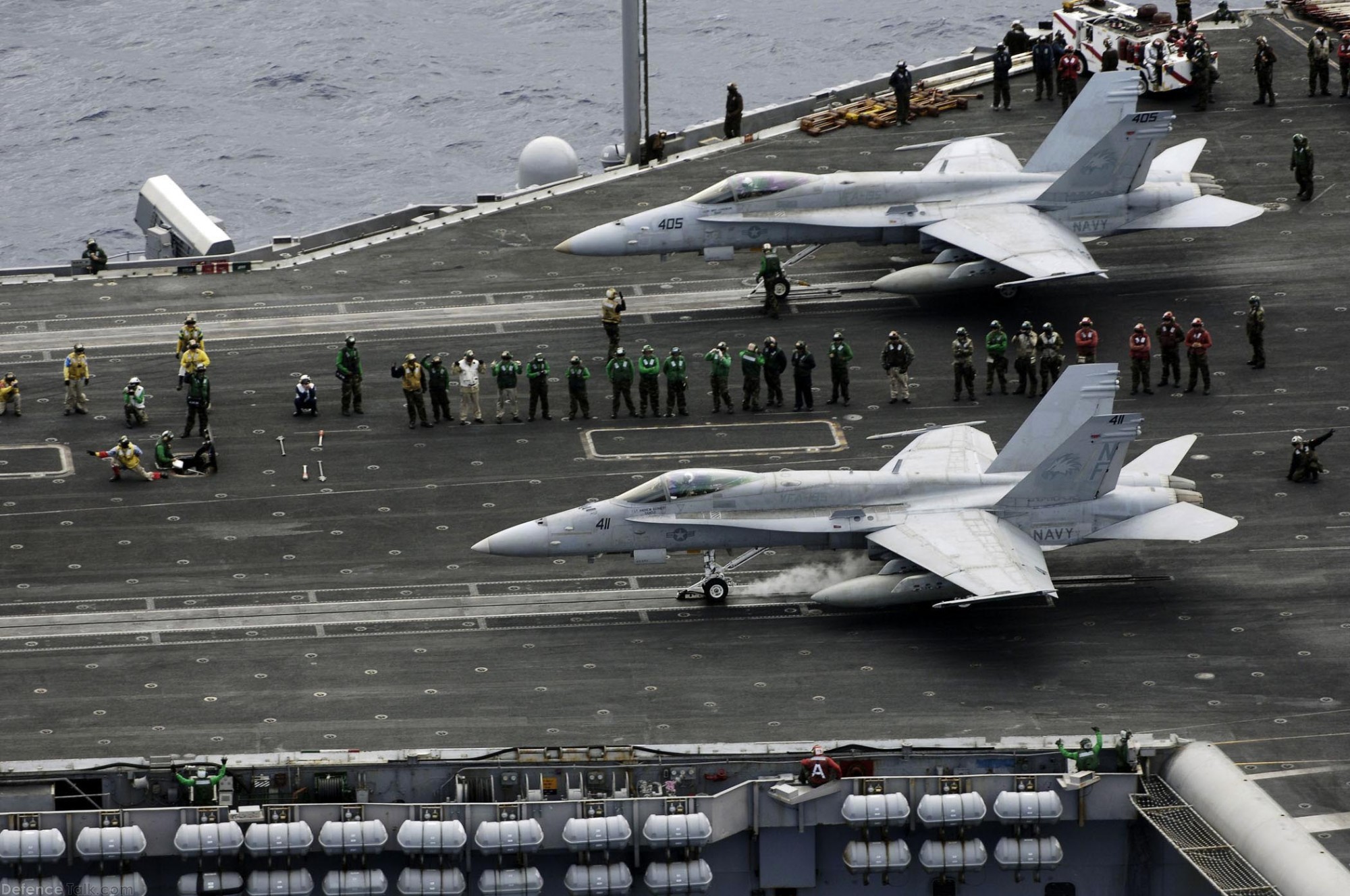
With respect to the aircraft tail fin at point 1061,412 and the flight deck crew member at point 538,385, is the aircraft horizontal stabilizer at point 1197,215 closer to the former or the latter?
the aircraft tail fin at point 1061,412

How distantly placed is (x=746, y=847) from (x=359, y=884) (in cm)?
611

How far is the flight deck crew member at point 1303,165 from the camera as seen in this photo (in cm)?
6369

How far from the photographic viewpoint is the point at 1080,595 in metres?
45.8

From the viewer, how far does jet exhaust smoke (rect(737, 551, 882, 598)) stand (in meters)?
46.5

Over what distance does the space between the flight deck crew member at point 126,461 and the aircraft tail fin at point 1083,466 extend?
66.5ft

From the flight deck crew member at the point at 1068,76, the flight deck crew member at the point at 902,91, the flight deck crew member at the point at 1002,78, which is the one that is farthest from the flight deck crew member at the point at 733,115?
the flight deck crew member at the point at 1068,76

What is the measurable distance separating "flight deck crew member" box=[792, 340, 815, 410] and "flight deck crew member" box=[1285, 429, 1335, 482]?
11.4m

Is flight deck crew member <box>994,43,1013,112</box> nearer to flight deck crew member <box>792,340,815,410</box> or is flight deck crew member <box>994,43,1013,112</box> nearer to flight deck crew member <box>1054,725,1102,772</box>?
flight deck crew member <box>792,340,815,410</box>

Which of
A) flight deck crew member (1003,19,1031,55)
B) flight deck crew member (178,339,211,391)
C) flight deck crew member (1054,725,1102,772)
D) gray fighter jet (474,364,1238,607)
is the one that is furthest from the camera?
flight deck crew member (1003,19,1031,55)

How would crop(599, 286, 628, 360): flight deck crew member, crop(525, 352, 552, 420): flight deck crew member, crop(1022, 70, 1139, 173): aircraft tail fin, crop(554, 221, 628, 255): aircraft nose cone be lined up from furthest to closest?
1. crop(1022, 70, 1139, 173): aircraft tail fin
2. crop(554, 221, 628, 255): aircraft nose cone
3. crop(599, 286, 628, 360): flight deck crew member
4. crop(525, 352, 552, 420): flight deck crew member

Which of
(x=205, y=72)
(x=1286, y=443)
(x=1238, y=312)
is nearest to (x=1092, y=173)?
(x=1238, y=312)

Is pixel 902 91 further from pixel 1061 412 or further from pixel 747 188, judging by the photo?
pixel 1061 412

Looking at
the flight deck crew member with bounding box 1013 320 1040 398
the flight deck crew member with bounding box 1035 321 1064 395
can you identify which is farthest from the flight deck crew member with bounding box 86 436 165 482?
the flight deck crew member with bounding box 1035 321 1064 395

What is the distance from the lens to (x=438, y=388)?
54.5 meters
